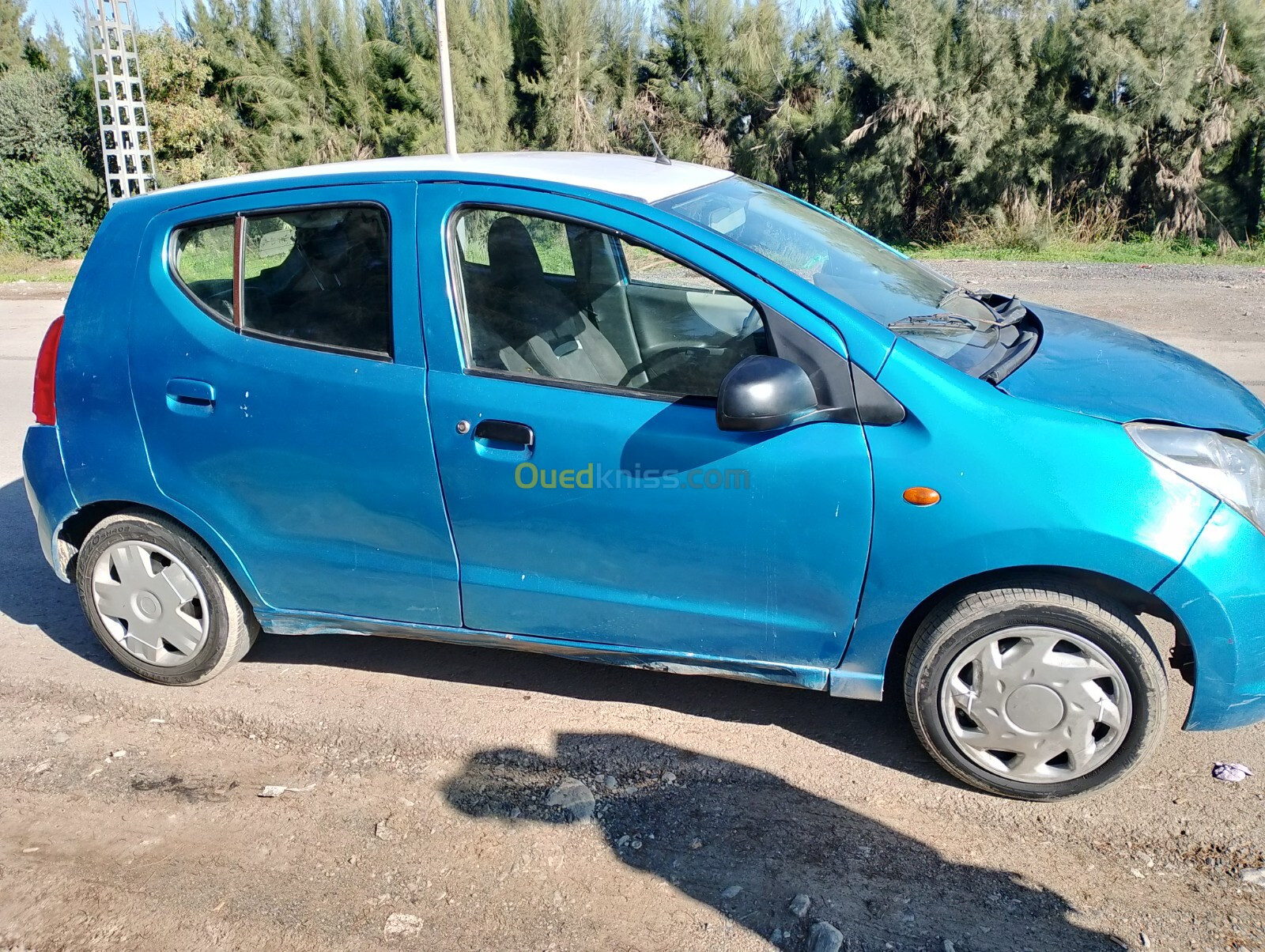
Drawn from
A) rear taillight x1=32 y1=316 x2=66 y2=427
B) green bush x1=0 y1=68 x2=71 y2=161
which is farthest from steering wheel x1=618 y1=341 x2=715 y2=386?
green bush x1=0 y1=68 x2=71 y2=161

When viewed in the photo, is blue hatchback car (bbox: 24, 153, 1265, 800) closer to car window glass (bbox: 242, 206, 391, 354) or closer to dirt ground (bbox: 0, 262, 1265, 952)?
car window glass (bbox: 242, 206, 391, 354)

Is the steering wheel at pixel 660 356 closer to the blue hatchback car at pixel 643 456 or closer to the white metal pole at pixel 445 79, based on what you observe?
the blue hatchback car at pixel 643 456

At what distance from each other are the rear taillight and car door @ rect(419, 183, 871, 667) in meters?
1.55

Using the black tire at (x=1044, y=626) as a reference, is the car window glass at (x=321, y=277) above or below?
above

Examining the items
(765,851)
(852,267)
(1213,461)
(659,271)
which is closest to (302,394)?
(659,271)

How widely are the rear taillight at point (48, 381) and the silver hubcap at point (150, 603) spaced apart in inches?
21.5

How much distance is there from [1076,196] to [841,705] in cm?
1827

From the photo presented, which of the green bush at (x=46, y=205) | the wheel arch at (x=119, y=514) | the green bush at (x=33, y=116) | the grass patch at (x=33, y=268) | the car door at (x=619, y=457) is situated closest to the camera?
the car door at (x=619, y=457)

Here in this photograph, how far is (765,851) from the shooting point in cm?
323

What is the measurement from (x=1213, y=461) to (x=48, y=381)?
12.9 feet

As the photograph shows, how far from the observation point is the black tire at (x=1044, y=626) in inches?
126

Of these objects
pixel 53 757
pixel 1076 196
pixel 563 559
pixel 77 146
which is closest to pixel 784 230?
pixel 563 559

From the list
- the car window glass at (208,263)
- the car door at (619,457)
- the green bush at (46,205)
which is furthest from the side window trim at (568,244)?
the green bush at (46,205)

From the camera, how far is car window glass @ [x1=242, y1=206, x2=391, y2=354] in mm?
3729
